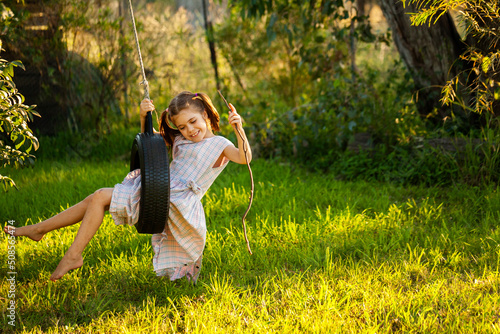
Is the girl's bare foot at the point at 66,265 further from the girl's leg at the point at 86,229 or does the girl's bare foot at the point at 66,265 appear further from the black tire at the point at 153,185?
the black tire at the point at 153,185

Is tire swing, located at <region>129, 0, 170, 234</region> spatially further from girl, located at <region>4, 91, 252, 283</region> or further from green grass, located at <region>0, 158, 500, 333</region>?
green grass, located at <region>0, 158, 500, 333</region>

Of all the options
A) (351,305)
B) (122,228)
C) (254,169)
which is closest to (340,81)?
(254,169)

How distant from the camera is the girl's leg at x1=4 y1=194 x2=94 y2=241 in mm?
2719

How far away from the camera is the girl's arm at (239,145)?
2.64m

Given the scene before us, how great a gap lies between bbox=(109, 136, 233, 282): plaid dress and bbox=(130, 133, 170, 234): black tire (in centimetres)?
16

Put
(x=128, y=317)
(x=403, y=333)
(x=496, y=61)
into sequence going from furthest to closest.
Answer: (x=496, y=61) → (x=128, y=317) → (x=403, y=333)

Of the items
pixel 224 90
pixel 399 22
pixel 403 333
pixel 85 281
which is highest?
pixel 399 22

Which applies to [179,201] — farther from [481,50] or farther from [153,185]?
[481,50]

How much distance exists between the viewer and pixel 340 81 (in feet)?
17.5

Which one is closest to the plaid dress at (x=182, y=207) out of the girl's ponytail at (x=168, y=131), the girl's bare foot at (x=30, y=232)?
the girl's ponytail at (x=168, y=131)

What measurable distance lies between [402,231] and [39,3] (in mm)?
4924

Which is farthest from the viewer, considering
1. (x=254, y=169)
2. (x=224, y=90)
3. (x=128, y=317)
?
(x=224, y=90)

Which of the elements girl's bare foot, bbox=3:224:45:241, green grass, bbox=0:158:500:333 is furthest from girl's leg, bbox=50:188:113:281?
girl's bare foot, bbox=3:224:45:241

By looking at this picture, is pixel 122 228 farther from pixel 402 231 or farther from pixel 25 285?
pixel 402 231
